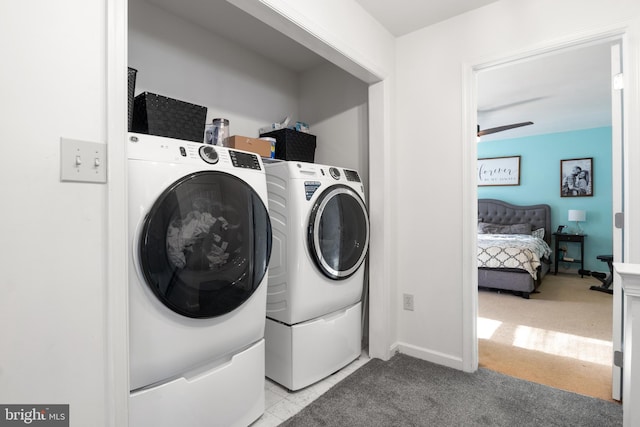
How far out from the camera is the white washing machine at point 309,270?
187 centimetres

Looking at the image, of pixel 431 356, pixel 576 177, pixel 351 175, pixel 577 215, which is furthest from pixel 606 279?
pixel 351 175

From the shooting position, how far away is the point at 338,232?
2055 mm

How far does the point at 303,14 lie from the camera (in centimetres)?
167

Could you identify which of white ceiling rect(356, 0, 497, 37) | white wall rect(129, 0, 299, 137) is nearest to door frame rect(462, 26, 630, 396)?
white ceiling rect(356, 0, 497, 37)

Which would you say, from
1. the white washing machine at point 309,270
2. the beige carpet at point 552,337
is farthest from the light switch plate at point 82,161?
the beige carpet at point 552,337

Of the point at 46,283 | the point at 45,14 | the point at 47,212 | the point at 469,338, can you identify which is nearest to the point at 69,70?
the point at 45,14

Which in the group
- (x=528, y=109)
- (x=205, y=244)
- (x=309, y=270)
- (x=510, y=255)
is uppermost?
(x=528, y=109)

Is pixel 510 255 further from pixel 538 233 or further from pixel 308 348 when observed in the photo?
pixel 308 348

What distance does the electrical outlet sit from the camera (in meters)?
2.39

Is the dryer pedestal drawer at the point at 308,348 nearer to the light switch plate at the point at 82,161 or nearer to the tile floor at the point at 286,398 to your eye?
the tile floor at the point at 286,398

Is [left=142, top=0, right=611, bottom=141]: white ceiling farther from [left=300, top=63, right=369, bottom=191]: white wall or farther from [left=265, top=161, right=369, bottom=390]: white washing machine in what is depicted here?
[left=265, top=161, right=369, bottom=390]: white washing machine

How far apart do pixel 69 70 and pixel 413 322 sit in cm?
233

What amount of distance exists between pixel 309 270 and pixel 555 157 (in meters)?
5.77

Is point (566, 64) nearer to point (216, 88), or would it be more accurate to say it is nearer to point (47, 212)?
point (216, 88)
